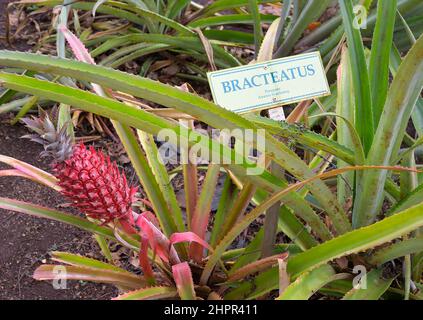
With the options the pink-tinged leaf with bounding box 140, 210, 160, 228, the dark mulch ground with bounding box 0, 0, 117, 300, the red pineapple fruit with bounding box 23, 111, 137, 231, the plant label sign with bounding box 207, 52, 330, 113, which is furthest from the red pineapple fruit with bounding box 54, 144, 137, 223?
the dark mulch ground with bounding box 0, 0, 117, 300

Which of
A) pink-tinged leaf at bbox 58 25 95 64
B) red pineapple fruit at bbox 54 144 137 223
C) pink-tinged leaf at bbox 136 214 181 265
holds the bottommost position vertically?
pink-tinged leaf at bbox 136 214 181 265

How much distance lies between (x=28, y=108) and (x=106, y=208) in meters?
0.83

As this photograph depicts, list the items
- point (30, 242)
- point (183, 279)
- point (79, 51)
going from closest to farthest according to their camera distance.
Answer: point (183, 279) < point (79, 51) < point (30, 242)

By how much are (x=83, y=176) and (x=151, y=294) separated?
265 millimetres

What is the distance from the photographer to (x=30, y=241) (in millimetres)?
1331

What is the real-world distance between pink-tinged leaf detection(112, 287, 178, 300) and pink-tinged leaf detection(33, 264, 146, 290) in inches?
2.6

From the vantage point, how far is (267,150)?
825 mm

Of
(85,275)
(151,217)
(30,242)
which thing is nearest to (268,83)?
(151,217)

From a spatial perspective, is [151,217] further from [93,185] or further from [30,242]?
[30,242]

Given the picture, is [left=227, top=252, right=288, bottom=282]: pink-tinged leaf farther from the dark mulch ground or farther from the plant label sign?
the dark mulch ground

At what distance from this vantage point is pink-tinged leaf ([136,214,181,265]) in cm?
87

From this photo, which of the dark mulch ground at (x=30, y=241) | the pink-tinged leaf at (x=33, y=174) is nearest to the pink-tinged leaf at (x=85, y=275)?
the pink-tinged leaf at (x=33, y=174)

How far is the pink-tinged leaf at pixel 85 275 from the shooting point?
0.88 meters

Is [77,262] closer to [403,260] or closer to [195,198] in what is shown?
[195,198]
